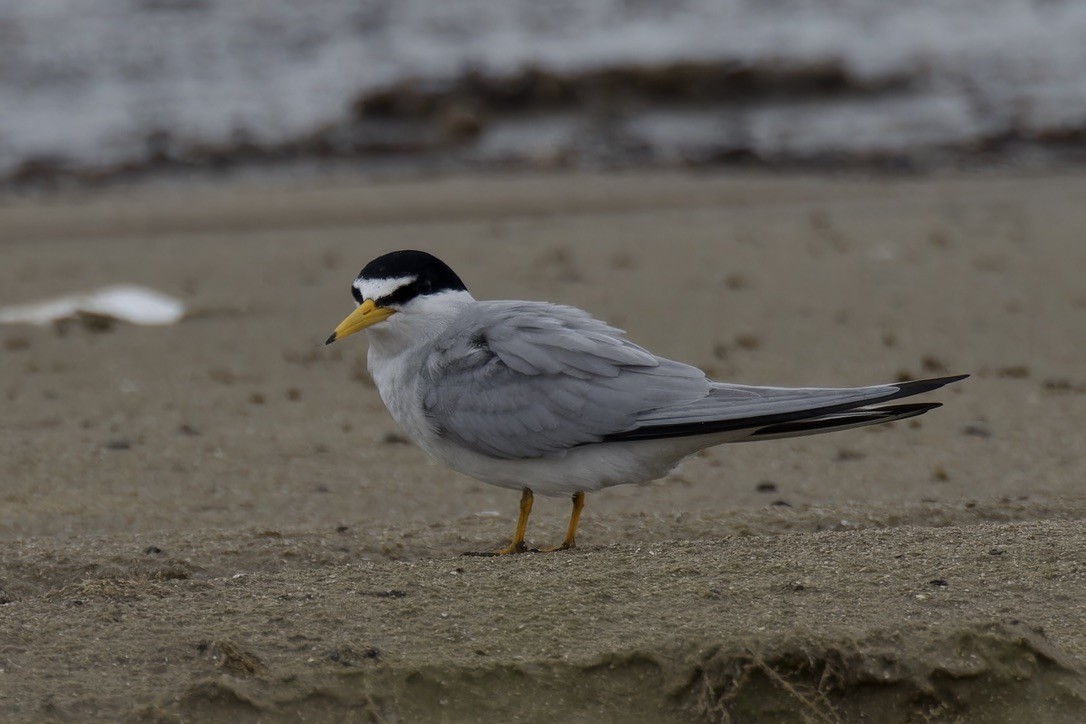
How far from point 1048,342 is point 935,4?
10602 mm

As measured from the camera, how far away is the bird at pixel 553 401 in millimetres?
4074

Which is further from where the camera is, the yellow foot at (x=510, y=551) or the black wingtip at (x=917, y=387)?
the yellow foot at (x=510, y=551)

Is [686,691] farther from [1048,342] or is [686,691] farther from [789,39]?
[789,39]

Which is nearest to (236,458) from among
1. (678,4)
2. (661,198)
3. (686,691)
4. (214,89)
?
(686,691)

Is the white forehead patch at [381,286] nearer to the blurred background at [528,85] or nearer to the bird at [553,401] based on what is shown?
the bird at [553,401]

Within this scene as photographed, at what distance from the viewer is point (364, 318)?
4.43m

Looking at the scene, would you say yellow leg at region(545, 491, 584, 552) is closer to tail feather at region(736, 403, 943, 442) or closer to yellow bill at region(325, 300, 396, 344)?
tail feather at region(736, 403, 943, 442)

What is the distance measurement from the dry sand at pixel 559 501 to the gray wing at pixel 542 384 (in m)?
0.37

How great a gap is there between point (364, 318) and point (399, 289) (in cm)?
14

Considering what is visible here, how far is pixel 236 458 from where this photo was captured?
5.60m

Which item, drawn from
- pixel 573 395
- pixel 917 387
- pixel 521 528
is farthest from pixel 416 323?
pixel 917 387

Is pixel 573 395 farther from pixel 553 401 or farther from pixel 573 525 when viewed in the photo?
pixel 573 525

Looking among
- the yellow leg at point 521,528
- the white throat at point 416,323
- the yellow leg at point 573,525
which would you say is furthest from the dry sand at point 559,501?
the white throat at point 416,323

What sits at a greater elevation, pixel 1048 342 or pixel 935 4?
pixel 935 4
